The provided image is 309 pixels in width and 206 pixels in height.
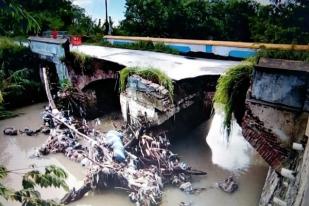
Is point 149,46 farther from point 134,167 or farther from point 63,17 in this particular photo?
point 63,17

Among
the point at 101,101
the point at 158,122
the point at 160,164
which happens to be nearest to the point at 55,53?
the point at 101,101

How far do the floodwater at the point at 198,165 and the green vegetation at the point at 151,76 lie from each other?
6.18 ft

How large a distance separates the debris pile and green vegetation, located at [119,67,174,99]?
1.14 meters

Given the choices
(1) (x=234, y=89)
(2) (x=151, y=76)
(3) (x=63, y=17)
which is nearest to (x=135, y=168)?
(2) (x=151, y=76)

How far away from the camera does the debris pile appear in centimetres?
554

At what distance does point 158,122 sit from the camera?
653cm

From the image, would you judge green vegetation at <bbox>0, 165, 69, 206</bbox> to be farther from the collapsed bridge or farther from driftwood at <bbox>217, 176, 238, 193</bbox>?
driftwood at <bbox>217, 176, 238, 193</bbox>

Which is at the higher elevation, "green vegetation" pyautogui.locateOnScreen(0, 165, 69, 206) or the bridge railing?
the bridge railing

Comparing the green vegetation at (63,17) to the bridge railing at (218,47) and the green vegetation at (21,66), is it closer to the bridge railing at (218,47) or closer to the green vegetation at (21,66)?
the green vegetation at (21,66)

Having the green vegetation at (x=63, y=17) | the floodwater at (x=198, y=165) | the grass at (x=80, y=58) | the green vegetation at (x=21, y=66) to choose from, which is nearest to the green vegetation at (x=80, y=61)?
the grass at (x=80, y=58)

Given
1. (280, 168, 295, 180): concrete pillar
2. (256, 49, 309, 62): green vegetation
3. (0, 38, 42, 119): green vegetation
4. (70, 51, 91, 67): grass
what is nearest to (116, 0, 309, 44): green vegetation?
(0, 38, 42, 119): green vegetation

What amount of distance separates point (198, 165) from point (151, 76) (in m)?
2.39

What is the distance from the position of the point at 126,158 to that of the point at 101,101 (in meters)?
4.85

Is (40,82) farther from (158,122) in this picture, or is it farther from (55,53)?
(158,122)
